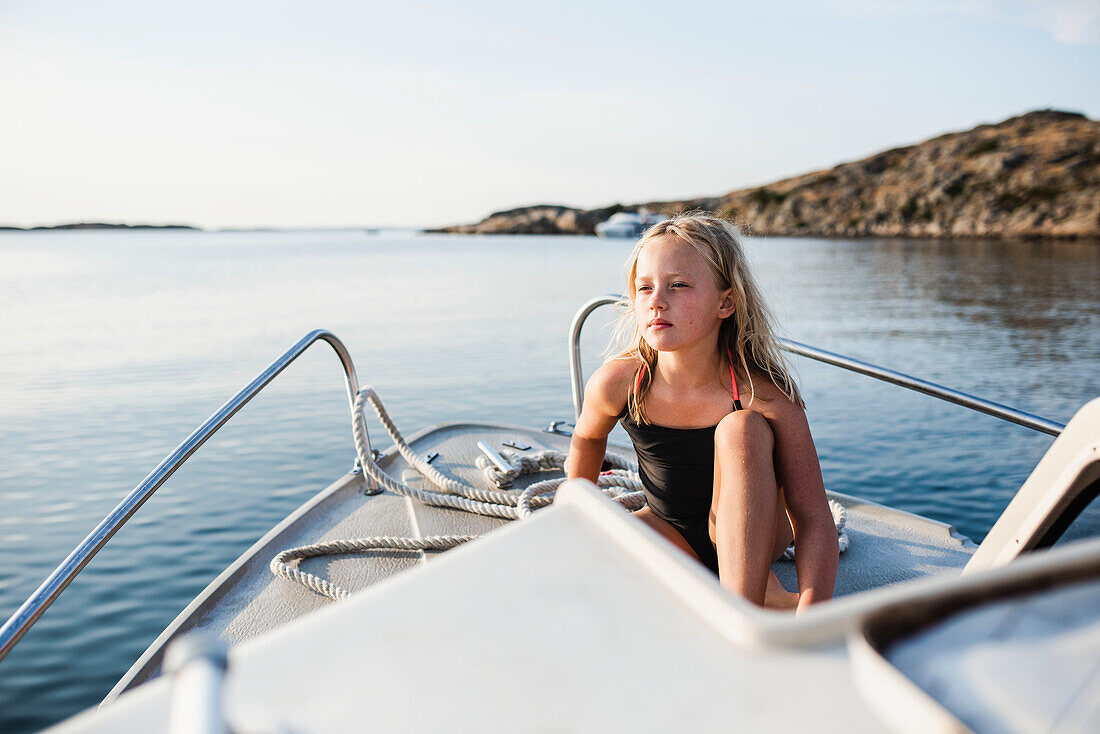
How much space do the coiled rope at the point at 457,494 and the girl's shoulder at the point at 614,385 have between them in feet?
1.87

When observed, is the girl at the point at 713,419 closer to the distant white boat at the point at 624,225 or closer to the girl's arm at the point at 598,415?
the girl's arm at the point at 598,415

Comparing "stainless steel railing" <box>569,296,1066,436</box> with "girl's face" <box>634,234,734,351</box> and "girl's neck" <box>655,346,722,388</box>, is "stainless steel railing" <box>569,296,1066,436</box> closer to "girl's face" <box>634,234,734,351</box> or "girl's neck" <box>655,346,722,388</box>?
"girl's neck" <box>655,346,722,388</box>

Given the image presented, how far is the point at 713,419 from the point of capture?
189cm

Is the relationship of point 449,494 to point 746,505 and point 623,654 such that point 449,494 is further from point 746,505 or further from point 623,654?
point 623,654

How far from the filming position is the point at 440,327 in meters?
15.1

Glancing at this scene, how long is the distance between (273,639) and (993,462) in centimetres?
777

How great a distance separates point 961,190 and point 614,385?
60.2 meters

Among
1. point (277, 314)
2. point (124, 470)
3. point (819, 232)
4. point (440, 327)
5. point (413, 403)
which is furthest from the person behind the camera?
point (819, 232)

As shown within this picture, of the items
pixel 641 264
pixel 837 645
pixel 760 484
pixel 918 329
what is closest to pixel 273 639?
pixel 837 645

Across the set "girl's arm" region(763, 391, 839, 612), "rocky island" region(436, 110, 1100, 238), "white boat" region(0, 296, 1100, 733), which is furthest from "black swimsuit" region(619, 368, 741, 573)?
"rocky island" region(436, 110, 1100, 238)

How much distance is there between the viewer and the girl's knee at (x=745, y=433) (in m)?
1.61

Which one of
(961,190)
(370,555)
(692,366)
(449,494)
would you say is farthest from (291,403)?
(961,190)

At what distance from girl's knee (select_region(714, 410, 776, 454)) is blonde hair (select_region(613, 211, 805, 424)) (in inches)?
7.2

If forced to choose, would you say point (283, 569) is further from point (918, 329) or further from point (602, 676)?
point (918, 329)
